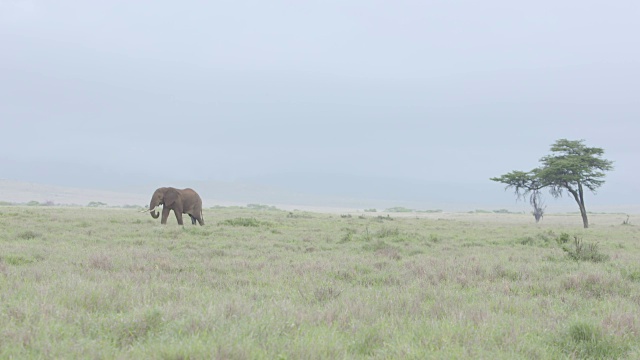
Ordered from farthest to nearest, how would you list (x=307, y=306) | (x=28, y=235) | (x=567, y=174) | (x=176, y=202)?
(x=567, y=174), (x=176, y=202), (x=28, y=235), (x=307, y=306)

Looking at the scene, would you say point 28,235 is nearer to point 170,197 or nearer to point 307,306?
point 170,197

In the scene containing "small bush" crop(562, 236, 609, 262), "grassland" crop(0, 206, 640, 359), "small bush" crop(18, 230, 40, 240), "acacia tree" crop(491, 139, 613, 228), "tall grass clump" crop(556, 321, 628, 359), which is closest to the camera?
"grassland" crop(0, 206, 640, 359)

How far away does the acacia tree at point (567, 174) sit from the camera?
1529 inches

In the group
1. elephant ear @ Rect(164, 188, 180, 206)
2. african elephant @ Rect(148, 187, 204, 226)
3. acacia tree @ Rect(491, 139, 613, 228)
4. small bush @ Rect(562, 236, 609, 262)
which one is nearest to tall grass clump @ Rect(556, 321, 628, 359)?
small bush @ Rect(562, 236, 609, 262)

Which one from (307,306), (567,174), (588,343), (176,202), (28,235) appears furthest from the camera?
(567,174)

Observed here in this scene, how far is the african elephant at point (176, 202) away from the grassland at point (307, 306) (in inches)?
426

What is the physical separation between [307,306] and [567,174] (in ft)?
127

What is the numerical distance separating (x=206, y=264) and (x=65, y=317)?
15.9 ft

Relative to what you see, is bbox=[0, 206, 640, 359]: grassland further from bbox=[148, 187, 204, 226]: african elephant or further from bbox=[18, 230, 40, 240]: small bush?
bbox=[148, 187, 204, 226]: african elephant

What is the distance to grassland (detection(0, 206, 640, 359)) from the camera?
453 centimetres

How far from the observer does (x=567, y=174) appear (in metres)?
39.4

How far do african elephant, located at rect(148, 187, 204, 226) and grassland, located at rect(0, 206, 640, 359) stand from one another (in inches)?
426

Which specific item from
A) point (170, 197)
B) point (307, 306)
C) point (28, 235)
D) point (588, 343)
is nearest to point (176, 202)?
point (170, 197)

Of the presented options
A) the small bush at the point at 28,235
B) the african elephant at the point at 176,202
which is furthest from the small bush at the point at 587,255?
the african elephant at the point at 176,202
